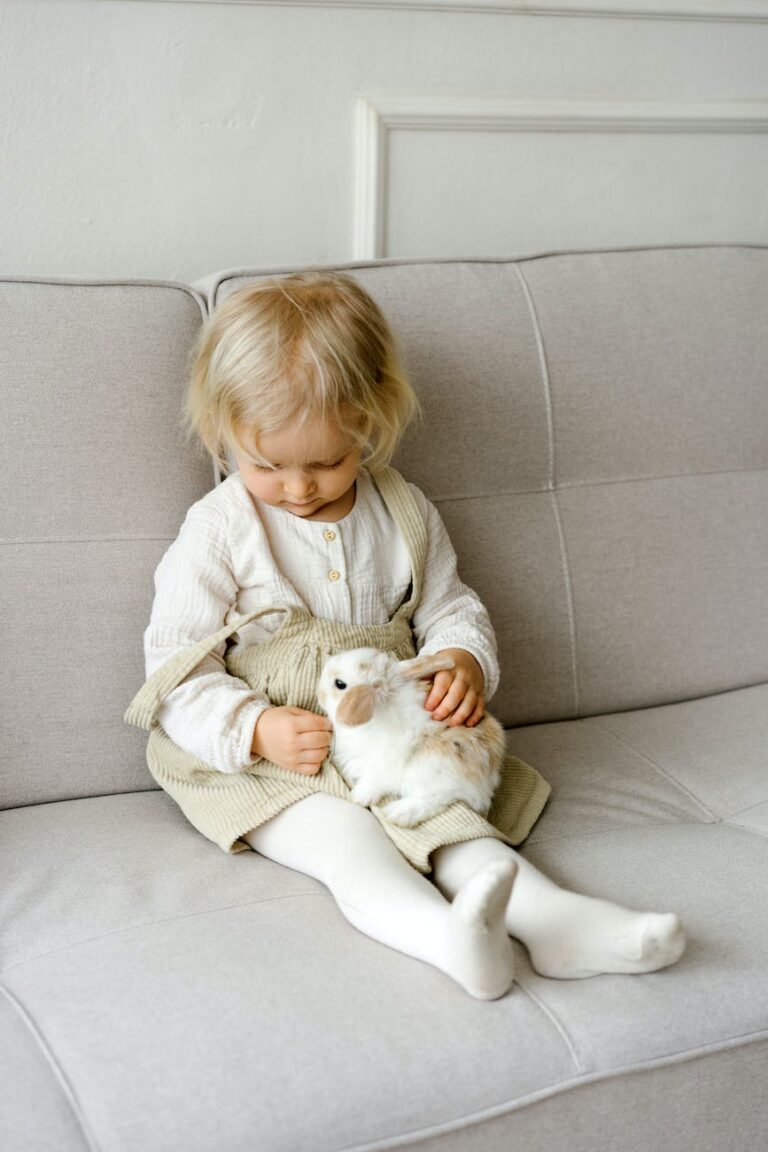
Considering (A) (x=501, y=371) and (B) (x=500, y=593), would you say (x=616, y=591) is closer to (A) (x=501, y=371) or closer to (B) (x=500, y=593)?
(B) (x=500, y=593)

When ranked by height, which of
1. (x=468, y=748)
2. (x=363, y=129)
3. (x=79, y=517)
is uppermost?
(x=363, y=129)

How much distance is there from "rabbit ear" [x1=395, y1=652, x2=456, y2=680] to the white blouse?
10 cm

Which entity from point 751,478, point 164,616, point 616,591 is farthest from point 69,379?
point 751,478

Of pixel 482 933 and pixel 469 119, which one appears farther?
pixel 469 119

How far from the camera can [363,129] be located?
1.89m

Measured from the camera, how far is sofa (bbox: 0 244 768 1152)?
1014mm

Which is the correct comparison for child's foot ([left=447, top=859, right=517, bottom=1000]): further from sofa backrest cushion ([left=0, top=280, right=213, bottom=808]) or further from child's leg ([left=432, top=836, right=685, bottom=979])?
sofa backrest cushion ([left=0, top=280, right=213, bottom=808])

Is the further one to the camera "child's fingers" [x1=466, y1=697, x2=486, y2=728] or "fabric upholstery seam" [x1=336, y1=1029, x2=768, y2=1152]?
"child's fingers" [x1=466, y1=697, x2=486, y2=728]

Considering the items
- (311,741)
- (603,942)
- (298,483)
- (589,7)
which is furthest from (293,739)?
(589,7)

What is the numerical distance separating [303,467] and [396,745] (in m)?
0.34

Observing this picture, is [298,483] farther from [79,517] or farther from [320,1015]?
[320,1015]

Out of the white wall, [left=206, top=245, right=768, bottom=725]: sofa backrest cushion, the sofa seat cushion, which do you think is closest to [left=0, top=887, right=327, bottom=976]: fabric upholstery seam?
the sofa seat cushion

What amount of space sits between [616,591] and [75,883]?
886 millimetres

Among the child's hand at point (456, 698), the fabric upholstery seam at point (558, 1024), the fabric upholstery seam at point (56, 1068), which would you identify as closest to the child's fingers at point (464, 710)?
the child's hand at point (456, 698)
